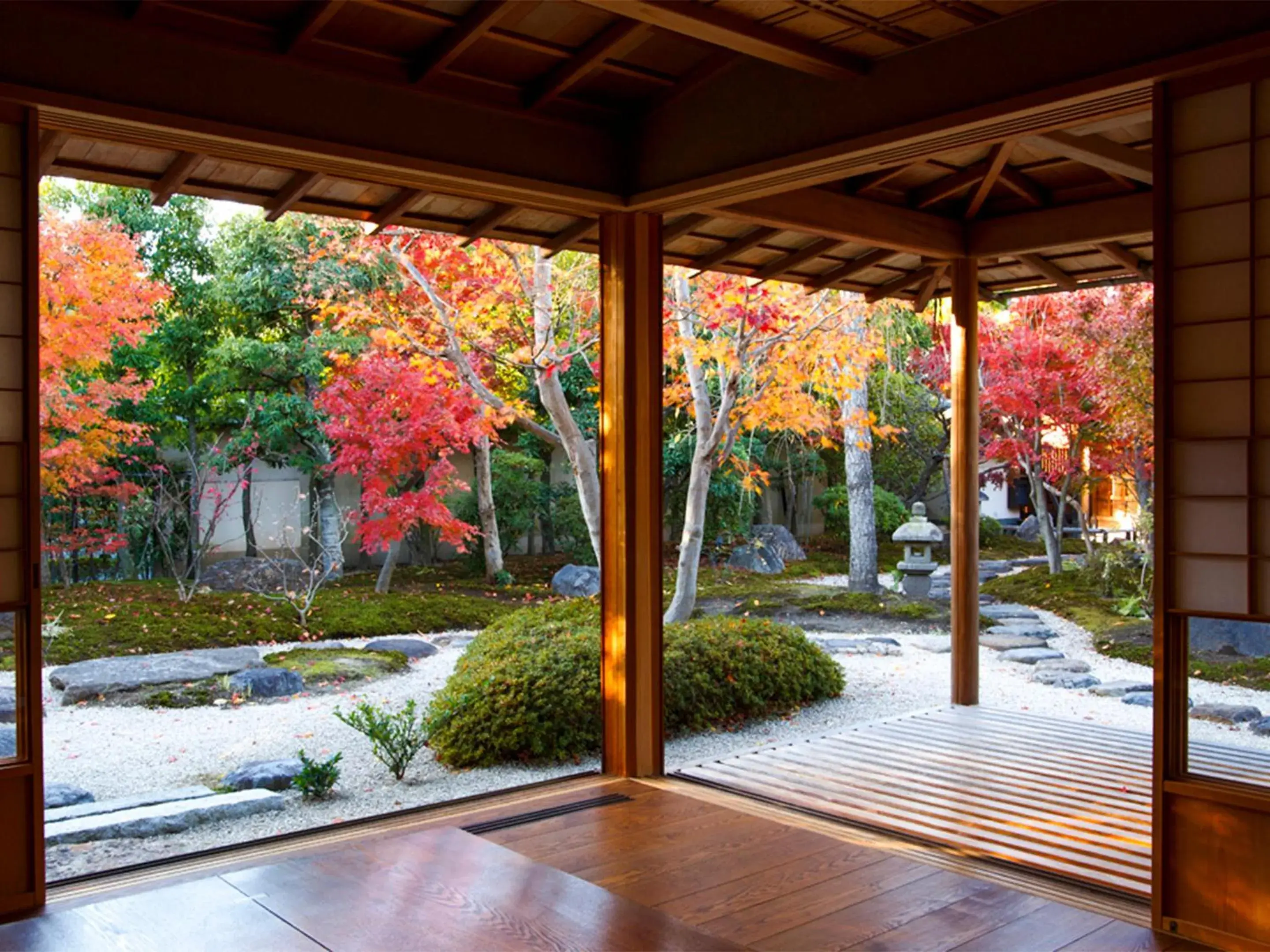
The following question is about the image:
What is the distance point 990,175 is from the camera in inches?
201

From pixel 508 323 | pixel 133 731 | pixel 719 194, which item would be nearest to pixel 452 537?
pixel 508 323

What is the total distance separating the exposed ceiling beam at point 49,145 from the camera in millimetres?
3572

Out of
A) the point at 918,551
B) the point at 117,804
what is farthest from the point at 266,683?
the point at 918,551

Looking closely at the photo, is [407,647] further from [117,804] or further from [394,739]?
[117,804]

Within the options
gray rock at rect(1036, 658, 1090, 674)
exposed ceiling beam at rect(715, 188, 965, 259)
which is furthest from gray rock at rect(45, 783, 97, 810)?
gray rock at rect(1036, 658, 1090, 674)

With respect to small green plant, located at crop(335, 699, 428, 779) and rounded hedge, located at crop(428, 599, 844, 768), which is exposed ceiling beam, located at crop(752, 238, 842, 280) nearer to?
rounded hedge, located at crop(428, 599, 844, 768)

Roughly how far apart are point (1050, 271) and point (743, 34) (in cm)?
375

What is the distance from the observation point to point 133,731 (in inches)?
276

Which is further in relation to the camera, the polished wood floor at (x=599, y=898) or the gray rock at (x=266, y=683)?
the gray rock at (x=266, y=683)

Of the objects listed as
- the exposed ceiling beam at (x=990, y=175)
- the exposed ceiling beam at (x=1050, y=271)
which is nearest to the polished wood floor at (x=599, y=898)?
the exposed ceiling beam at (x=990, y=175)

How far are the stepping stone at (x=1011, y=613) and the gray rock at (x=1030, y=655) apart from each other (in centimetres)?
101

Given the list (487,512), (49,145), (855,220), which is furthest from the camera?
(487,512)

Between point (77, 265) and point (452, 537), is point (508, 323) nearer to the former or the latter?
point (452, 537)

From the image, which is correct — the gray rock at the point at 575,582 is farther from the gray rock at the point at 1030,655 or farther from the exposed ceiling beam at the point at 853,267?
the exposed ceiling beam at the point at 853,267
